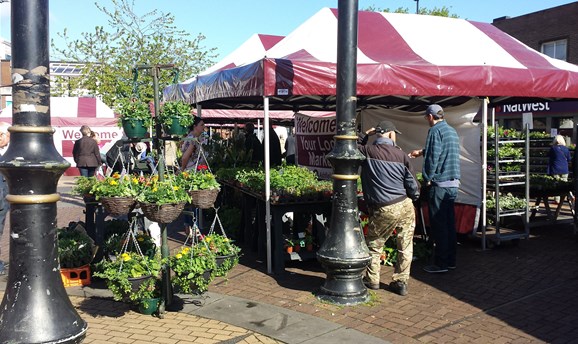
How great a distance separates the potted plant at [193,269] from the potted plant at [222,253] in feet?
0.37

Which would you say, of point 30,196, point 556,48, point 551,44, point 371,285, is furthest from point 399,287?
point 551,44

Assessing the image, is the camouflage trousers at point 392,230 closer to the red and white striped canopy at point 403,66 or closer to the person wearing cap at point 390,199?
the person wearing cap at point 390,199

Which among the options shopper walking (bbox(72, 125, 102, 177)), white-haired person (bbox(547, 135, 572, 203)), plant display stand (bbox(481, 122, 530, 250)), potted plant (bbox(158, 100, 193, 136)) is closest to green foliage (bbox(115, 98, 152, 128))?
potted plant (bbox(158, 100, 193, 136))

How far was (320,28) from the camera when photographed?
24.7 ft

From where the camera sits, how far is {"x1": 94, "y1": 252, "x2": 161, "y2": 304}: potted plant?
182 inches

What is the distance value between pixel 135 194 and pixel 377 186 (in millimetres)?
2530

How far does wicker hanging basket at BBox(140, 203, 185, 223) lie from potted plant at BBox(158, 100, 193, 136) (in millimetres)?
735

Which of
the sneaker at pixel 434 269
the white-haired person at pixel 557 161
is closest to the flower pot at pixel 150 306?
the sneaker at pixel 434 269

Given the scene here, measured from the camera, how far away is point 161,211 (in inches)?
181

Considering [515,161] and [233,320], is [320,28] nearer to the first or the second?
[515,161]

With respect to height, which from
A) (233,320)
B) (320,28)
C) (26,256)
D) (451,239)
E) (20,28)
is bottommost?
(233,320)

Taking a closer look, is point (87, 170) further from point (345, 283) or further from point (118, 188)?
point (345, 283)

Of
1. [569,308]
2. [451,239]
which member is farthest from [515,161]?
[569,308]

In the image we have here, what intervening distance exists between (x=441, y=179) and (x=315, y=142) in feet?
10.7
